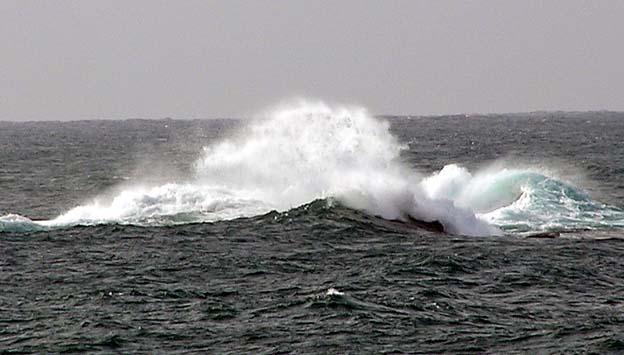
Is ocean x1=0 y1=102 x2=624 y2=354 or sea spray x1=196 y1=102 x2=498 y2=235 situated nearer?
ocean x1=0 y1=102 x2=624 y2=354

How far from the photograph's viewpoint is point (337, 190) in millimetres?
44781

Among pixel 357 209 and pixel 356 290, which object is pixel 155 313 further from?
pixel 357 209

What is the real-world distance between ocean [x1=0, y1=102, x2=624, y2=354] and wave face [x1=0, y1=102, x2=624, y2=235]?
127 millimetres

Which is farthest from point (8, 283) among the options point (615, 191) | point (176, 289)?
point (615, 191)

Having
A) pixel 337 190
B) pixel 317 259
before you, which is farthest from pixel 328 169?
pixel 317 259

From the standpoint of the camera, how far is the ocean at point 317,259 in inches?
909

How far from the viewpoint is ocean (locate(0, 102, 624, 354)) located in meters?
23.1

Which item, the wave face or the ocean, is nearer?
the ocean

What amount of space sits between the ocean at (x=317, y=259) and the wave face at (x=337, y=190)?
0.13 meters

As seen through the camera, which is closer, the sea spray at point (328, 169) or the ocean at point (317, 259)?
the ocean at point (317, 259)

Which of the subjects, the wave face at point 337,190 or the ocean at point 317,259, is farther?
the wave face at point 337,190

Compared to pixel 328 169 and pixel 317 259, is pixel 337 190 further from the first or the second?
pixel 317 259

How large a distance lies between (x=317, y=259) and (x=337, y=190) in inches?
503

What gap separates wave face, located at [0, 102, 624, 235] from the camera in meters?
42.0
